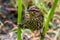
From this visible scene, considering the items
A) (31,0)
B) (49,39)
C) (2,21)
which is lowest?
(49,39)

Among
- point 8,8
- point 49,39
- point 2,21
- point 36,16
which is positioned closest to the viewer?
point 36,16

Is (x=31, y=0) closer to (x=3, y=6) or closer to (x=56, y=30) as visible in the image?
(x=3, y=6)

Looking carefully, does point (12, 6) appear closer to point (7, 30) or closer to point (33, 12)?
point (7, 30)

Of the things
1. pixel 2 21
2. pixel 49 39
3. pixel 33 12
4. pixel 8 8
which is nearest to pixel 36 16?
pixel 33 12

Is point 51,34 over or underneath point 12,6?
underneath

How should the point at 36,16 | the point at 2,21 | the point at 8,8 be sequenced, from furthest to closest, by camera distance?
the point at 8,8, the point at 2,21, the point at 36,16

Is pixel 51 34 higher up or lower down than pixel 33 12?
lower down

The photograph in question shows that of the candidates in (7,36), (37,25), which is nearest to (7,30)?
(7,36)

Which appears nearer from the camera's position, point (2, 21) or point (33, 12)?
point (33, 12)

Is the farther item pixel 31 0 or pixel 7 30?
pixel 31 0
